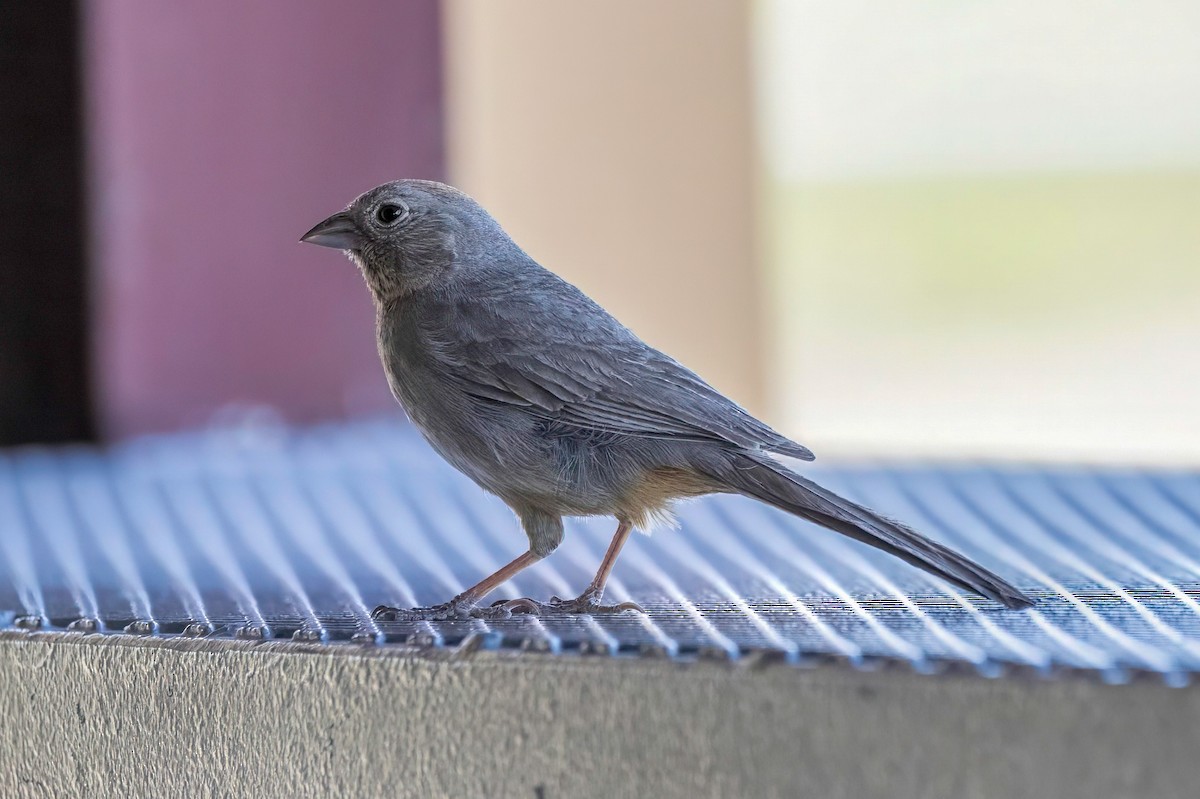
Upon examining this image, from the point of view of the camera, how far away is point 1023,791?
1581 millimetres

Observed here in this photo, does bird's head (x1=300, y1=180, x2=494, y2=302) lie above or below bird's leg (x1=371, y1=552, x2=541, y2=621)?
above

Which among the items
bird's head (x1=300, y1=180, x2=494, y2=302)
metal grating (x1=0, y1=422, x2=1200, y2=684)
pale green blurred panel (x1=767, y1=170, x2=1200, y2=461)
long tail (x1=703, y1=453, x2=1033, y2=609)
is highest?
bird's head (x1=300, y1=180, x2=494, y2=302)

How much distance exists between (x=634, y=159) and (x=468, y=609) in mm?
6142

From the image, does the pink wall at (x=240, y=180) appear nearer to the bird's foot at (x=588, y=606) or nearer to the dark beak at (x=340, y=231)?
the dark beak at (x=340, y=231)

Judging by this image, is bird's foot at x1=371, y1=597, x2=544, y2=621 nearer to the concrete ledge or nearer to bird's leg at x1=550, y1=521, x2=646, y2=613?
bird's leg at x1=550, y1=521, x2=646, y2=613

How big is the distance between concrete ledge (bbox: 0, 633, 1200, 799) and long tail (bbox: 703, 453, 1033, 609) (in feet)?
1.77

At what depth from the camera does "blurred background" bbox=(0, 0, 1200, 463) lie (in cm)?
562

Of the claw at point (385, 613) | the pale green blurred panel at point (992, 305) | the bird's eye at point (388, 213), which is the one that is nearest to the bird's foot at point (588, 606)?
the claw at point (385, 613)

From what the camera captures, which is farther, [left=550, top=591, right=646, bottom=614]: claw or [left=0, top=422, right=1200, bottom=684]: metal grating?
[left=550, top=591, right=646, bottom=614]: claw

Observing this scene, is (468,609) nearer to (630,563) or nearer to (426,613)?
(426,613)

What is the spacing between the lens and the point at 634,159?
8266 millimetres

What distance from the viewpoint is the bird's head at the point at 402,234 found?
280cm

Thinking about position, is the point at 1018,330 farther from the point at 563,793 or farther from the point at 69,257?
the point at 563,793

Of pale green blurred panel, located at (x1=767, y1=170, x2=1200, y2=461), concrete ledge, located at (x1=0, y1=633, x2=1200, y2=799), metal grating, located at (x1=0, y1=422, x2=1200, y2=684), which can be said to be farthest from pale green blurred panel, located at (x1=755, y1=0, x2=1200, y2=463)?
concrete ledge, located at (x1=0, y1=633, x2=1200, y2=799)
